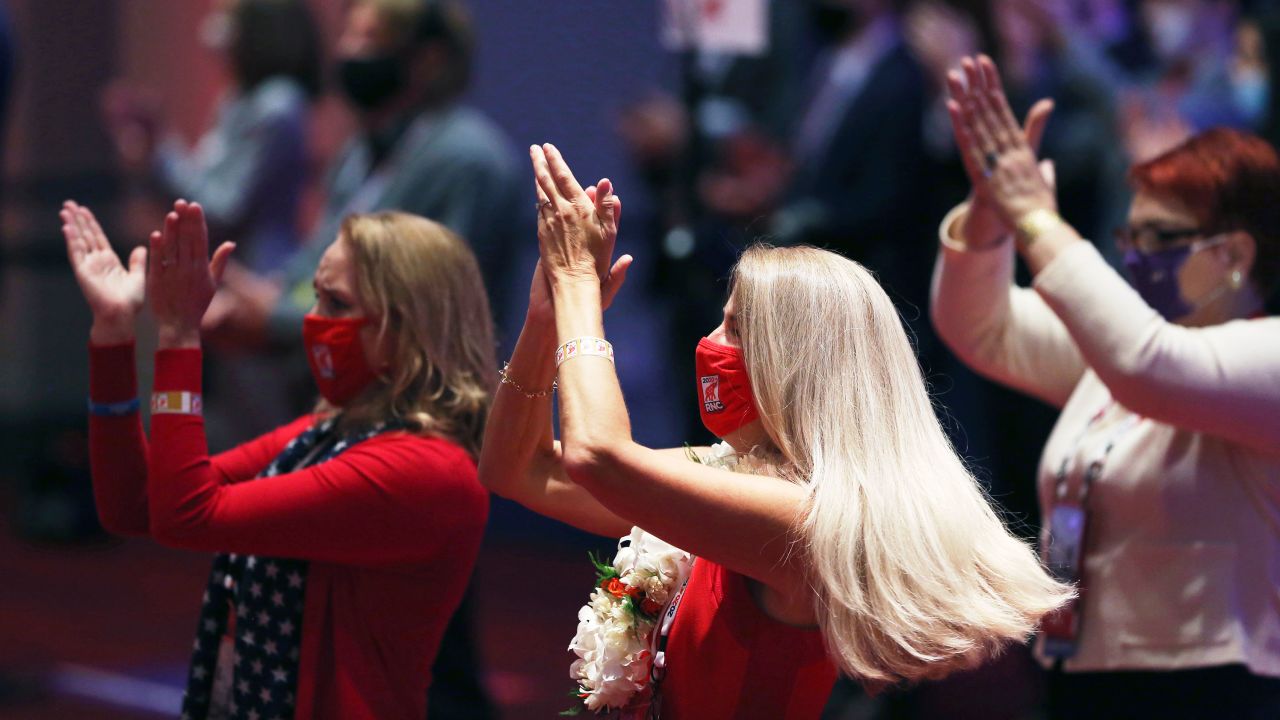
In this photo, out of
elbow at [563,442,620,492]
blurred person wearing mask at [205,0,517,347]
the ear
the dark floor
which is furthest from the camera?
the dark floor

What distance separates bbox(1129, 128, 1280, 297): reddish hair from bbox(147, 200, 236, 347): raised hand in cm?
188

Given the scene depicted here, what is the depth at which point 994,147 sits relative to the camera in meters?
3.11

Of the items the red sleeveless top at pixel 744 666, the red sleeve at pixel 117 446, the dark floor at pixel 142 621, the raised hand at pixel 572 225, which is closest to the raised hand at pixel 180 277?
the red sleeve at pixel 117 446

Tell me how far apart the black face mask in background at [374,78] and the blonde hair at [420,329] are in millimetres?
1961

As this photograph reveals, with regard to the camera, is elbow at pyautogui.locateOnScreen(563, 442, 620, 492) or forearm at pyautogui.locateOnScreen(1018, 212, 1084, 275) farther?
forearm at pyautogui.locateOnScreen(1018, 212, 1084, 275)

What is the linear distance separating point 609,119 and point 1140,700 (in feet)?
15.6

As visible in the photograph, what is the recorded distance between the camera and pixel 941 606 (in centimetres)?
214

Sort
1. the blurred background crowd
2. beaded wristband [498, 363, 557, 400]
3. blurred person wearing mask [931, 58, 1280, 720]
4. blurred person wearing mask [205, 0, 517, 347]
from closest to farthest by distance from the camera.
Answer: beaded wristband [498, 363, 557, 400]
blurred person wearing mask [931, 58, 1280, 720]
blurred person wearing mask [205, 0, 517, 347]
the blurred background crowd

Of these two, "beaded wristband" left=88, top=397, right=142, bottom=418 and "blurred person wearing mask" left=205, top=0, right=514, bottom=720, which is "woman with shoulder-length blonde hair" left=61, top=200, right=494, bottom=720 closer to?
"beaded wristband" left=88, top=397, right=142, bottom=418

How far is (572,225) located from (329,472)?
0.71 metres

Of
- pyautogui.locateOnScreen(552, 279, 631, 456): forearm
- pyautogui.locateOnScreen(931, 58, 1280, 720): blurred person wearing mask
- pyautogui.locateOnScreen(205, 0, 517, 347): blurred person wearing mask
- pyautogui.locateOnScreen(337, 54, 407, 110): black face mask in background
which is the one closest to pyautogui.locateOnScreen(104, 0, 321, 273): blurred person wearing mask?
pyautogui.locateOnScreen(205, 0, 517, 347): blurred person wearing mask

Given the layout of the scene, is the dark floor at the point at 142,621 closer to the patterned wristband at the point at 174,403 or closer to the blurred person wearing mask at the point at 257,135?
the blurred person wearing mask at the point at 257,135

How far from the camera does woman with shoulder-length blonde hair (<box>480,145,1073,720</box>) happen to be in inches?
84.0

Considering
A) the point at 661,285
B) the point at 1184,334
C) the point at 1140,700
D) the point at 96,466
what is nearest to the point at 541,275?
the point at 96,466
